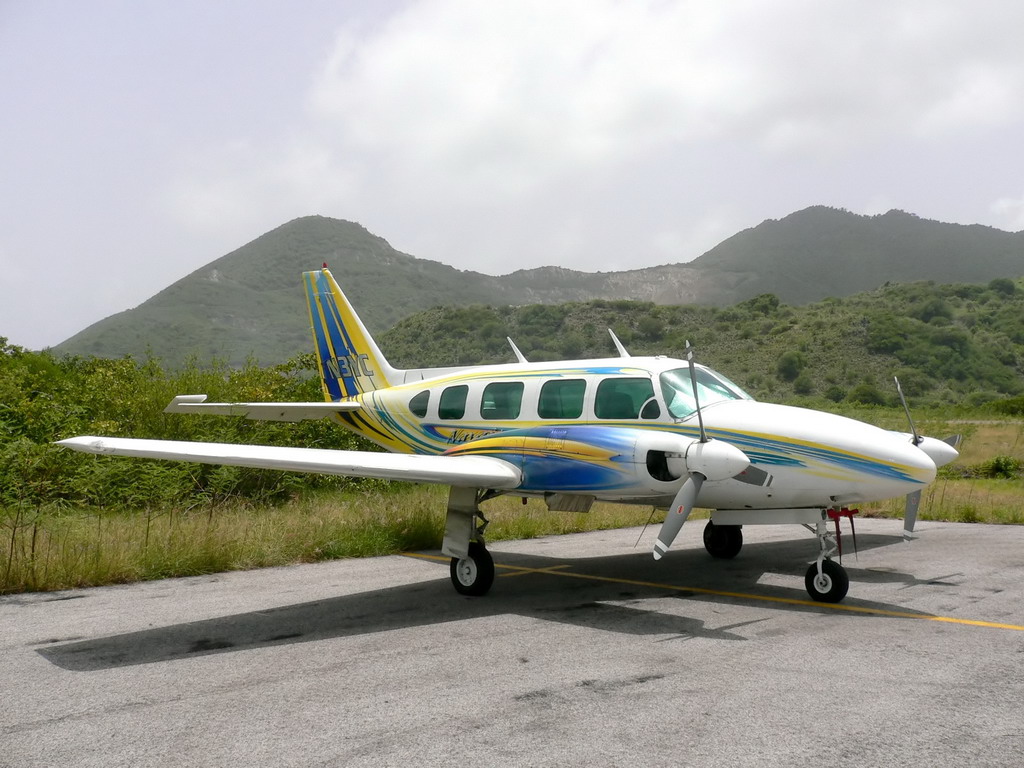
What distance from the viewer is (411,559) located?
12.6 m

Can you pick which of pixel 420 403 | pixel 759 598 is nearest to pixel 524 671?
pixel 759 598

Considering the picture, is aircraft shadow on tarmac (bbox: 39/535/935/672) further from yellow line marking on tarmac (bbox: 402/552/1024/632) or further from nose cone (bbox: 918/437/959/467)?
nose cone (bbox: 918/437/959/467)

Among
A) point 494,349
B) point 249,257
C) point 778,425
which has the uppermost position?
point 249,257

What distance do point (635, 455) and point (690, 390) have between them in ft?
5.07

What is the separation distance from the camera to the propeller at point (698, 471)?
27.1ft

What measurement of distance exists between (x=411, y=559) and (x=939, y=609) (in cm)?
725

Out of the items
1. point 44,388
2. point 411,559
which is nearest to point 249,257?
point 44,388

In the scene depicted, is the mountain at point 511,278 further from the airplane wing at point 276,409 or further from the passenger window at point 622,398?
the passenger window at point 622,398

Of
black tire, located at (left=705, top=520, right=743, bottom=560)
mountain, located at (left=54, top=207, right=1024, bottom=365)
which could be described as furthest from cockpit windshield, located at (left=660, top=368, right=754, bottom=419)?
mountain, located at (left=54, top=207, right=1024, bottom=365)

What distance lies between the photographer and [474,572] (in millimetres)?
9633

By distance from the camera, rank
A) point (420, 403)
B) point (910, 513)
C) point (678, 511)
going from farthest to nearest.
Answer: point (420, 403) < point (910, 513) < point (678, 511)

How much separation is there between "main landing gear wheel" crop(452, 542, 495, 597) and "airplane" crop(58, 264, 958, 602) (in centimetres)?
1

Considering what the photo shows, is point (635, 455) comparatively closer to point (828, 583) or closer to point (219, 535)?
point (828, 583)

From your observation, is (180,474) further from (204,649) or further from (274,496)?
(204,649)
